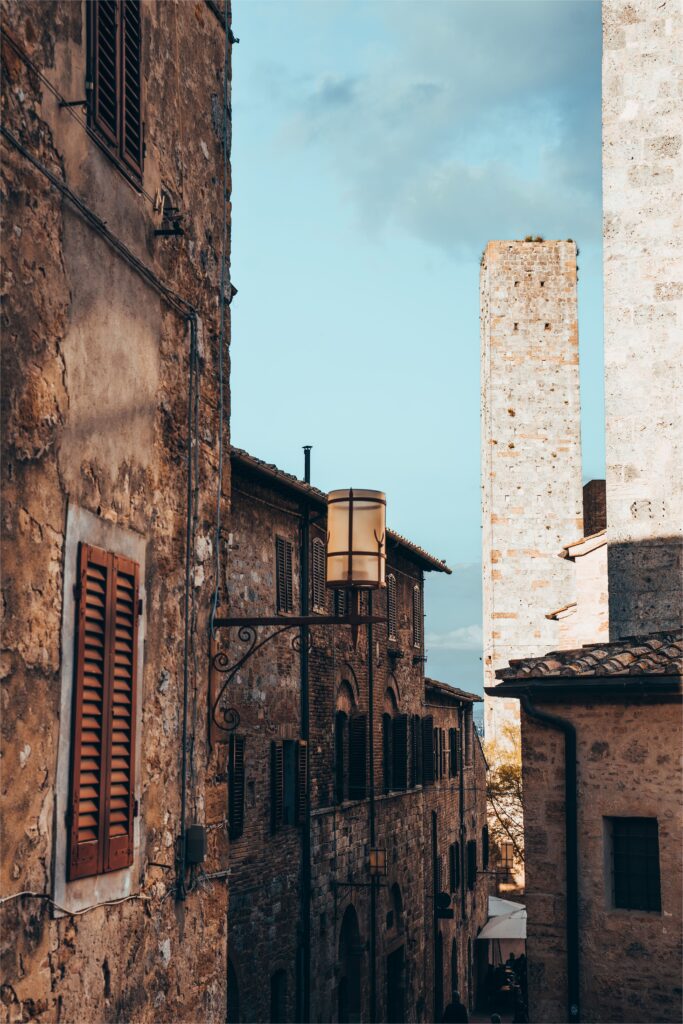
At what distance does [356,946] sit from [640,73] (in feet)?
47.9

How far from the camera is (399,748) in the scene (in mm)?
24016

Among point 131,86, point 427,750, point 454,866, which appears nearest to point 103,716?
point 131,86

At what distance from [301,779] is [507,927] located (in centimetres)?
1446

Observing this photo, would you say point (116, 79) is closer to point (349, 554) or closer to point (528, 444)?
point (349, 554)

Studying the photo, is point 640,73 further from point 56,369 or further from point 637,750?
point 56,369

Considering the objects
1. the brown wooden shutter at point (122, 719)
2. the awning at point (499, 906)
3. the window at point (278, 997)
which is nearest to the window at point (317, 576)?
the window at point (278, 997)

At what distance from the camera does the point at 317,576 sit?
1917cm

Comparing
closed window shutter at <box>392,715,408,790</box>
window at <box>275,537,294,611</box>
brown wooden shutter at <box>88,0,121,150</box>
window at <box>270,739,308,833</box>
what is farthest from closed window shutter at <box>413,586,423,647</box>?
brown wooden shutter at <box>88,0,121,150</box>

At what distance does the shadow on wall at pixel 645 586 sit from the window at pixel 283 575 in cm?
684

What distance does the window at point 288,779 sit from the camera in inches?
659

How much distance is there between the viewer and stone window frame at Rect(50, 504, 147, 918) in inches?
201

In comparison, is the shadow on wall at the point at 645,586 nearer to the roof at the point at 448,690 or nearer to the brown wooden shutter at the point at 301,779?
the brown wooden shutter at the point at 301,779

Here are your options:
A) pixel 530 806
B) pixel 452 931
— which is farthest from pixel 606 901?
pixel 452 931

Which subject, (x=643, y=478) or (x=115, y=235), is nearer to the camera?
(x=115, y=235)
